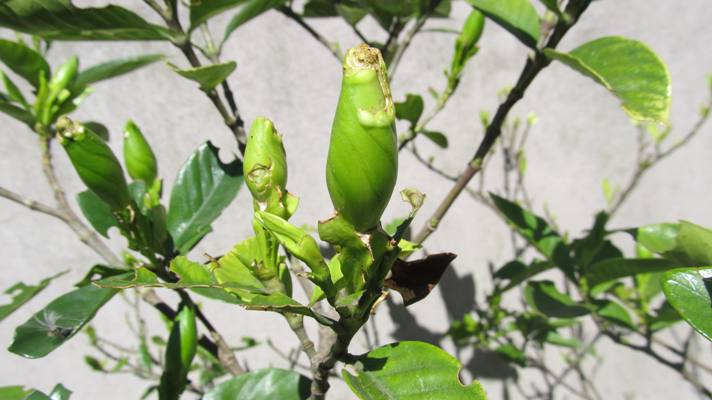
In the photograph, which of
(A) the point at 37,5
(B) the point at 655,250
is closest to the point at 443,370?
(B) the point at 655,250

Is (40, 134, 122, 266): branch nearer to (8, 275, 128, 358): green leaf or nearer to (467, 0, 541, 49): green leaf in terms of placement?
(8, 275, 128, 358): green leaf

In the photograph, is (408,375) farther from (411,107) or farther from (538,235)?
(538,235)

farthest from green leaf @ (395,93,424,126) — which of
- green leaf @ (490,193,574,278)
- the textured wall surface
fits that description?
the textured wall surface

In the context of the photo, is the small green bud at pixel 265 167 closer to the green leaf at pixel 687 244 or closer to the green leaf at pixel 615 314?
the green leaf at pixel 687 244

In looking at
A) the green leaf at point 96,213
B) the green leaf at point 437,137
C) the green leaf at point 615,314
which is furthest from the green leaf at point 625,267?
the green leaf at point 96,213

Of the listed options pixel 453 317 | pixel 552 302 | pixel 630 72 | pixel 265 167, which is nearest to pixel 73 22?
pixel 265 167
